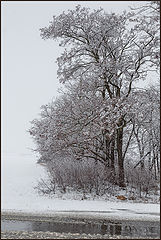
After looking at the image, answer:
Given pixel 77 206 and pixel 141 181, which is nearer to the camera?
pixel 77 206

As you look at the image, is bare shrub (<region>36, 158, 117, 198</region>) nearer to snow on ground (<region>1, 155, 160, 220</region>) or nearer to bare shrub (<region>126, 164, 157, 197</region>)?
snow on ground (<region>1, 155, 160, 220</region>)

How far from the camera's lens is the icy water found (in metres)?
10.5

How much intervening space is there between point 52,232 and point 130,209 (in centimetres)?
604

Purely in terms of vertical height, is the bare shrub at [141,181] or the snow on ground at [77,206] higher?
the bare shrub at [141,181]

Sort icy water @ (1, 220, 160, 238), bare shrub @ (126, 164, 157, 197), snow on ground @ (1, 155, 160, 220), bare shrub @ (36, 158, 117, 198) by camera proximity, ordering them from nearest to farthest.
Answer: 1. icy water @ (1, 220, 160, 238)
2. snow on ground @ (1, 155, 160, 220)
3. bare shrub @ (36, 158, 117, 198)
4. bare shrub @ (126, 164, 157, 197)

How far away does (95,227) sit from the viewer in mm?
11203

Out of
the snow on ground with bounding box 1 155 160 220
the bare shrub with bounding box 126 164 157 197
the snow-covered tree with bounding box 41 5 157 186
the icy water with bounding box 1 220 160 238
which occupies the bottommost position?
the snow on ground with bounding box 1 155 160 220

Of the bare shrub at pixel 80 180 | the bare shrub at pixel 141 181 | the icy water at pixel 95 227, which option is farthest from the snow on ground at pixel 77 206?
the bare shrub at pixel 141 181

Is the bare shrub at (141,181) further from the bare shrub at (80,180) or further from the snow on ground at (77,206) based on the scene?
the snow on ground at (77,206)

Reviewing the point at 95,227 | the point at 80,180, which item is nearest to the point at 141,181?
the point at 80,180

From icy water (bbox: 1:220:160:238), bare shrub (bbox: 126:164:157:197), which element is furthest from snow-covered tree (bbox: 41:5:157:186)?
icy water (bbox: 1:220:160:238)

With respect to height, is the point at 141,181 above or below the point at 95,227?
above

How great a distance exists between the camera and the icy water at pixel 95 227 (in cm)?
1053

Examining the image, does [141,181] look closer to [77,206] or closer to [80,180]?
[80,180]
